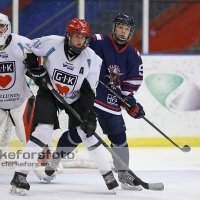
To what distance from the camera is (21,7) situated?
7477 millimetres

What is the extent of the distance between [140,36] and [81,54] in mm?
3520

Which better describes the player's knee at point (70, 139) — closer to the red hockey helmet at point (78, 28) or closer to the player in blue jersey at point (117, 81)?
the player in blue jersey at point (117, 81)

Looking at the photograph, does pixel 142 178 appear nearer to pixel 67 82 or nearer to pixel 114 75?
pixel 114 75

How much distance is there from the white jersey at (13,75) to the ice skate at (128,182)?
0.87 m

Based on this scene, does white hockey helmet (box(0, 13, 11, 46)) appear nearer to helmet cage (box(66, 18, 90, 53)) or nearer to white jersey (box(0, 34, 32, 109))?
white jersey (box(0, 34, 32, 109))

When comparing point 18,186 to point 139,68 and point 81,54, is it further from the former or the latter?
point 139,68

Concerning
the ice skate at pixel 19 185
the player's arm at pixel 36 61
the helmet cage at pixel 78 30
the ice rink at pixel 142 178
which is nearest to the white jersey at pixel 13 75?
the player's arm at pixel 36 61

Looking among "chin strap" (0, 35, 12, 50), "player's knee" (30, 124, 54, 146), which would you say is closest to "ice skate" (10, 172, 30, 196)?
"player's knee" (30, 124, 54, 146)

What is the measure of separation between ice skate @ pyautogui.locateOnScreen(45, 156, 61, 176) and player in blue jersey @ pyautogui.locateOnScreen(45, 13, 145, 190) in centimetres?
12

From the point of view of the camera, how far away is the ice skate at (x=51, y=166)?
4.55 m

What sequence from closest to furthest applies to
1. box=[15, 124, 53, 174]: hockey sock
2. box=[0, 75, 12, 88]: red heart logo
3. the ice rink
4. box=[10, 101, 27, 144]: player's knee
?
box=[15, 124, 53, 174]: hockey sock
the ice rink
box=[0, 75, 12, 88]: red heart logo
box=[10, 101, 27, 144]: player's knee

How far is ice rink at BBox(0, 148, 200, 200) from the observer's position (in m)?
4.06

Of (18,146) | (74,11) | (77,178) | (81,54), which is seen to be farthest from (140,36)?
(81,54)

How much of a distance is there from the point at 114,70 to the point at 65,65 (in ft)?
1.58
